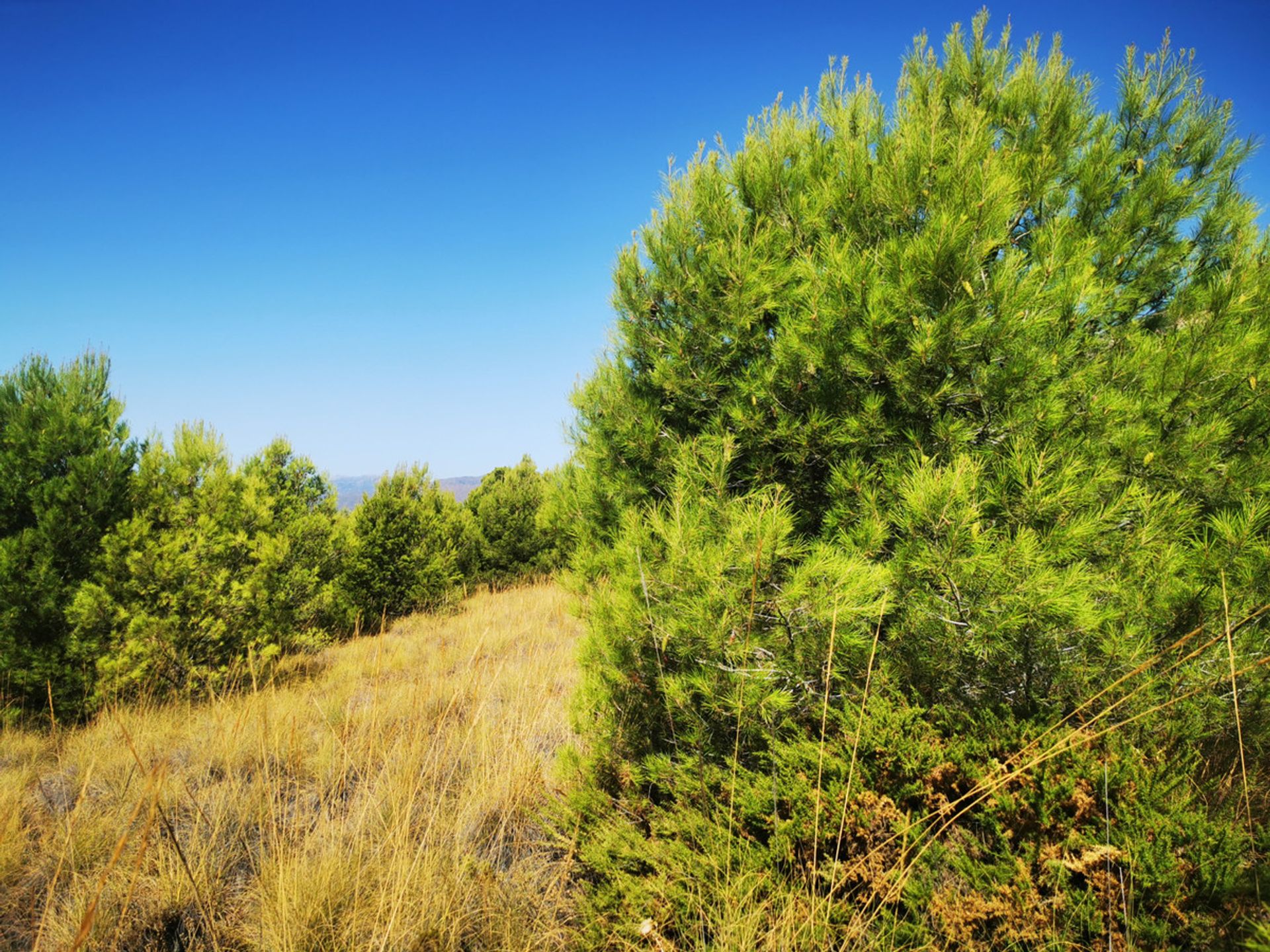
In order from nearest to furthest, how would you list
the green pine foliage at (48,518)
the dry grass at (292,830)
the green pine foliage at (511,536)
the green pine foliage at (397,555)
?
the dry grass at (292,830) < the green pine foliage at (48,518) < the green pine foliage at (397,555) < the green pine foliage at (511,536)

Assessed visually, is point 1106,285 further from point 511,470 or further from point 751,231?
point 511,470

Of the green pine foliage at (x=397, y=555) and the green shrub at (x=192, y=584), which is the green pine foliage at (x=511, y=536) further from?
the green shrub at (x=192, y=584)

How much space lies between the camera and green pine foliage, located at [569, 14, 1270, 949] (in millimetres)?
1679

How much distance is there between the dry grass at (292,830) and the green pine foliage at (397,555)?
3.95 metres

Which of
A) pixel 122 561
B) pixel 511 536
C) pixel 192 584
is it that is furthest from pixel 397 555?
pixel 122 561

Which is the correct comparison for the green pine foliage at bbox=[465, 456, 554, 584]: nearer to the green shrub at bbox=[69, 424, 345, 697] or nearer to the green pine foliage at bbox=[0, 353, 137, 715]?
the green shrub at bbox=[69, 424, 345, 697]

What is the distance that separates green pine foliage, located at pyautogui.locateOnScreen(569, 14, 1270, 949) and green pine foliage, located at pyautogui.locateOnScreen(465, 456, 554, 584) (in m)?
8.94

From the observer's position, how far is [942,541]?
1794 mm

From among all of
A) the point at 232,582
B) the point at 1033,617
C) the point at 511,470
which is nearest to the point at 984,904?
the point at 1033,617

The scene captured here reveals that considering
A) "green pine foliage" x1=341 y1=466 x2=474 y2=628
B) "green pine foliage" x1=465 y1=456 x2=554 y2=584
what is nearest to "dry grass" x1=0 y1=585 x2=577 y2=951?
"green pine foliage" x1=341 y1=466 x2=474 y2=628

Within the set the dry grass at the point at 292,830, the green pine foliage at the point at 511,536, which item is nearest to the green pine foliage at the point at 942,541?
the dry grass at the point at 292,830

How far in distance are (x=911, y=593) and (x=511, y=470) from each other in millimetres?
12512

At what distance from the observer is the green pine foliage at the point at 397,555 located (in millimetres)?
8273

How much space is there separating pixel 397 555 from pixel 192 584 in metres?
3.70
